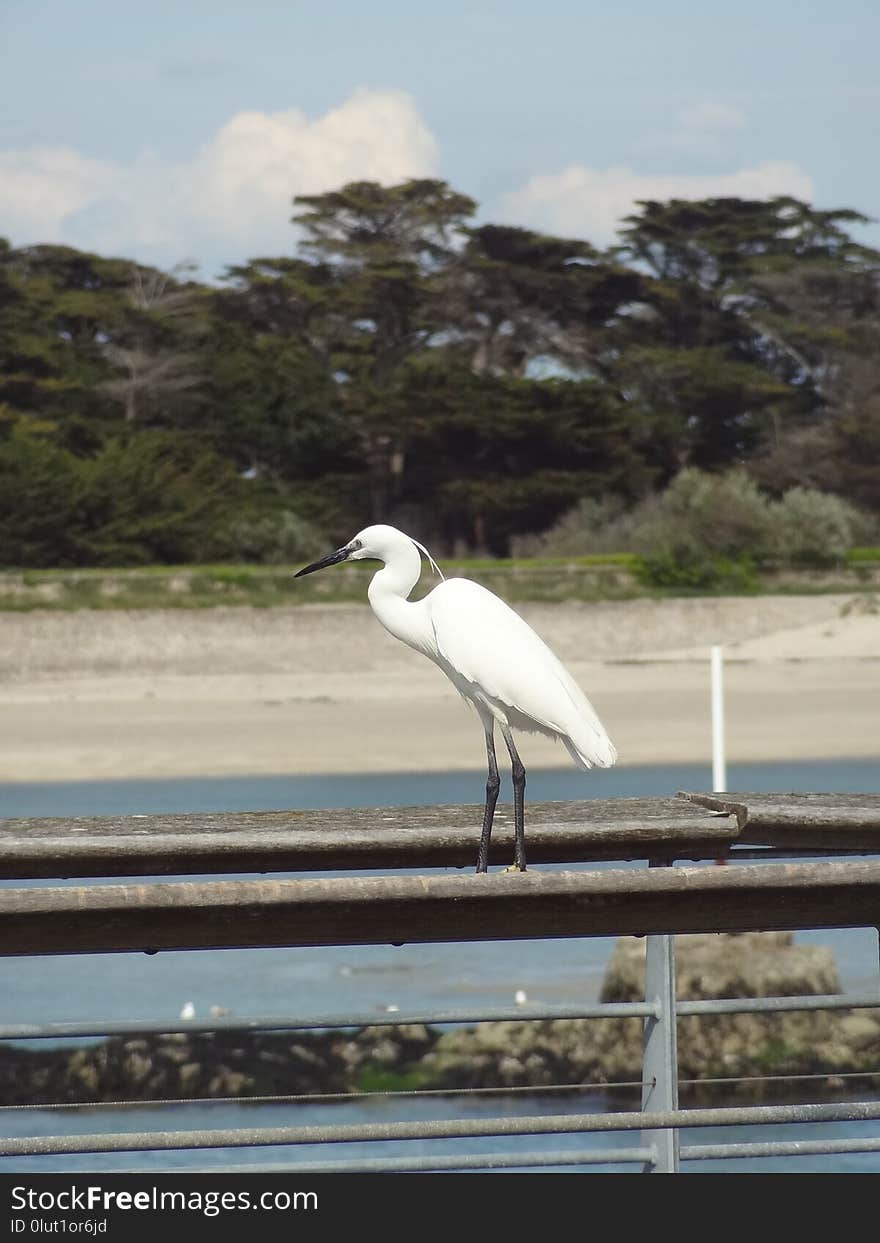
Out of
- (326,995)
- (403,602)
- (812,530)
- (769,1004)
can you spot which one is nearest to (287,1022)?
(769,1004)

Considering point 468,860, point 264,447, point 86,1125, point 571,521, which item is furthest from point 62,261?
point 468,860

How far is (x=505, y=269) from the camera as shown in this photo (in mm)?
50406

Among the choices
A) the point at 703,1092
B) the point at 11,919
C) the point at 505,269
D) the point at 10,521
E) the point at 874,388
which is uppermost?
the point at 505,269

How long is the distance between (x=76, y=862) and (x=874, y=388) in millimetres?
48920

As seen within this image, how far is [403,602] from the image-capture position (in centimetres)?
402

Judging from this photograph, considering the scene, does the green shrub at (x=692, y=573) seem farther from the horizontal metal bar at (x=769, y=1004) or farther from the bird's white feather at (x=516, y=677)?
the horizontal metal bar at (x=769, y=1004)

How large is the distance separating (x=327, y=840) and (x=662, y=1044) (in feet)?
2.58

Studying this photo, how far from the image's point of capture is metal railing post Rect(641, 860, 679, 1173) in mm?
3295

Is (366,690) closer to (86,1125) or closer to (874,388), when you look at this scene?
(86,1125)

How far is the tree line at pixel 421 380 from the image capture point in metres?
44.3

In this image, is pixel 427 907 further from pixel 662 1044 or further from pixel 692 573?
pixel 692 573

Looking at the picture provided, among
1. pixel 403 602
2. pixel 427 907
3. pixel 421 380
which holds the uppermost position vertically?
pixel 421 380

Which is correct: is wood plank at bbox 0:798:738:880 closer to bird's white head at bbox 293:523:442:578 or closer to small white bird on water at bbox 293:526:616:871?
small white bird on water at bbox 293:526:616:871

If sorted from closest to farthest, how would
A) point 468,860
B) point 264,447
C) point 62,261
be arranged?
point 468,860, point 264,447, point 62,261
